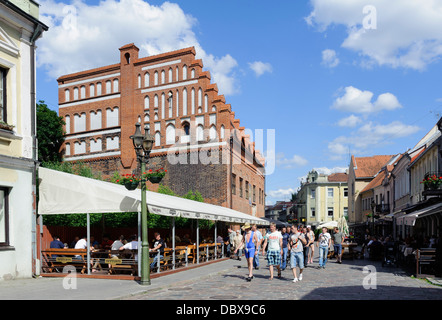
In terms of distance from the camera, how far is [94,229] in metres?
21.1

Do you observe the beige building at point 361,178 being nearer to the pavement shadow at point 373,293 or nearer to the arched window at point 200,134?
the arched window at point 200,134

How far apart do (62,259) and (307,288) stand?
7565 mm

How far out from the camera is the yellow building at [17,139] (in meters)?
13.1

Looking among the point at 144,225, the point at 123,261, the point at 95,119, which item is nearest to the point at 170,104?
the point at 95,119

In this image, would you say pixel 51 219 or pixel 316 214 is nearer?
pixel 51 219

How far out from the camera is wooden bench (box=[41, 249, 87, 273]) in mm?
14172

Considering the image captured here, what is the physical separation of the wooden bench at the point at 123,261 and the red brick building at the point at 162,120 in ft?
54.6

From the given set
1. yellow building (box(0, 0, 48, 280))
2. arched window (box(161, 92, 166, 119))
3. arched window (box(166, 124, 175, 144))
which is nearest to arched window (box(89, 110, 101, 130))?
arched window (box(161, 92, 166, 119))

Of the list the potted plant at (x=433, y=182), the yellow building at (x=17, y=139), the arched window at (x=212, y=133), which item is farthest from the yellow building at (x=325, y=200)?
the yellow building at (x=17, y=139)

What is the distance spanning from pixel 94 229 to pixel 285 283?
1107 centimetres
